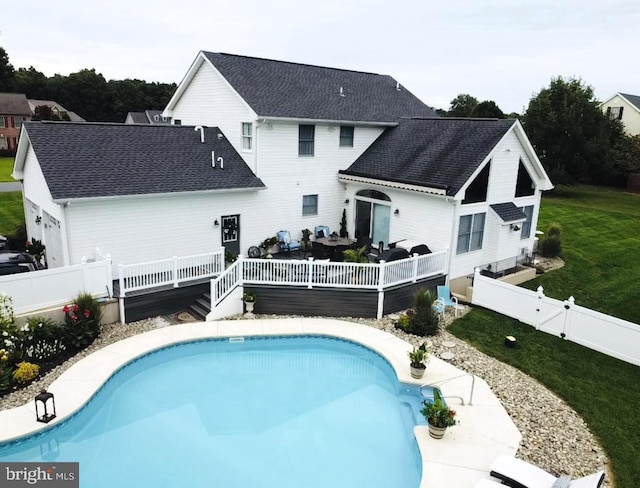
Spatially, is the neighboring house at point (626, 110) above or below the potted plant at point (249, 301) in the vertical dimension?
above

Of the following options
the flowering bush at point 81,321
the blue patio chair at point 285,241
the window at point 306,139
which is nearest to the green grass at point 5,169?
the blue patio chair at point 285,241

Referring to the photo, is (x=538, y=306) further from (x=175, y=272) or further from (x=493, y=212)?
(x=175, y=272)

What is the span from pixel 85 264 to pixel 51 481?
6836mm

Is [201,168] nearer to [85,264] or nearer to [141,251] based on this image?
[141,251]

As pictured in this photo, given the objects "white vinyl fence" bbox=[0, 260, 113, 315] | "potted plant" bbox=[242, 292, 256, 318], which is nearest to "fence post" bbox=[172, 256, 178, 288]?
"white vinyl fence" bbox=[0, 260, 113, 315]

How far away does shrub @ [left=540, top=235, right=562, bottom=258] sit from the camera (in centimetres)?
2281

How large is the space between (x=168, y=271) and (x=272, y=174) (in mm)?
6281

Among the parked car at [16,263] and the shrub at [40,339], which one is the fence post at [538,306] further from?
the parked car at [16,263]

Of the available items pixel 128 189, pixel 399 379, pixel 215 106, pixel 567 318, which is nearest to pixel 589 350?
pixel 567 318

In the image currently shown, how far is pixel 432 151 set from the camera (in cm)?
1961

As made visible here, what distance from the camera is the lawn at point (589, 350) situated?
33.3 ft

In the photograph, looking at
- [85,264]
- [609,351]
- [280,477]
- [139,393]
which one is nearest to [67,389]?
[139,393]

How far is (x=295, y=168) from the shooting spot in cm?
1995

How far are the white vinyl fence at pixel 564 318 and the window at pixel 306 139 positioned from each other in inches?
348
